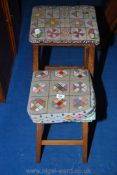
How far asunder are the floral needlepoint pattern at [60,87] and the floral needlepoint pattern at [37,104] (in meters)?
0.11

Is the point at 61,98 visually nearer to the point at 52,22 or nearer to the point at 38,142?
the point at 38,142

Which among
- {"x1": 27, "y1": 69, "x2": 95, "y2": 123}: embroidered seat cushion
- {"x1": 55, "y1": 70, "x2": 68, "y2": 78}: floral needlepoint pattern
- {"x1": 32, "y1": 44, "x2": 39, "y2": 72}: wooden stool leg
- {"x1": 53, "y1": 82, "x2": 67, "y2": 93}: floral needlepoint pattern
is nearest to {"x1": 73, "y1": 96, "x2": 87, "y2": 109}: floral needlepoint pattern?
{"x1": 27, "y1": 69, "x2": 95, "y2": 123}: embroidered seat cushion

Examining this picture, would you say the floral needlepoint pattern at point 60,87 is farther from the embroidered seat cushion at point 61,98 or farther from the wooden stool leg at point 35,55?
the wooden stool leg at point 35,55

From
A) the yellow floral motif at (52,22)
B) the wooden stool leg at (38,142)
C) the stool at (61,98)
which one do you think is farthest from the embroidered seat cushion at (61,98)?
the yellow floral motif at (52,22)

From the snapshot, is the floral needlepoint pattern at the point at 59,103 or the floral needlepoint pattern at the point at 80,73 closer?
the floral needlepoint pattern at the point at 59,103

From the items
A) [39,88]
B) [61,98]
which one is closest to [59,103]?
[61,98]

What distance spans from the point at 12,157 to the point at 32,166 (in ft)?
0.54

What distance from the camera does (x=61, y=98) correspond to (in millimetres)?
1547

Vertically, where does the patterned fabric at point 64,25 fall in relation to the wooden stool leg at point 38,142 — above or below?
above

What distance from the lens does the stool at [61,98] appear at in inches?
58.9

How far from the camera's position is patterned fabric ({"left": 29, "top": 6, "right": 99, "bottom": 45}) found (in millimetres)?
1652

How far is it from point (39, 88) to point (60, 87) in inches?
5.1

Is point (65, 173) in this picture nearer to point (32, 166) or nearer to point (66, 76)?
point (32, 166)

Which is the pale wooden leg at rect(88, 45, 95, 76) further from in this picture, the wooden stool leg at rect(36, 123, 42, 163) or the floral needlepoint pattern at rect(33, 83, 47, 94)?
the wooden stool leg at rect(36, 123, 42, 163)
